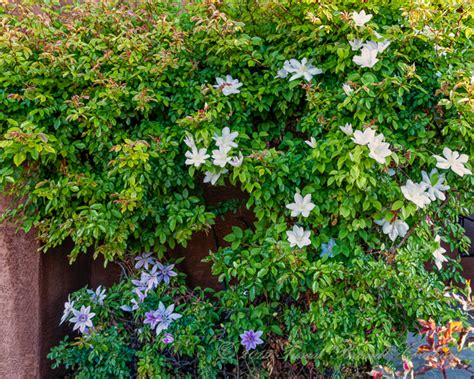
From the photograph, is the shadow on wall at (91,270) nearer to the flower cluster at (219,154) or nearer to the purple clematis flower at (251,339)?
the flower cluster at (219,154)

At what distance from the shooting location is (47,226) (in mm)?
2742

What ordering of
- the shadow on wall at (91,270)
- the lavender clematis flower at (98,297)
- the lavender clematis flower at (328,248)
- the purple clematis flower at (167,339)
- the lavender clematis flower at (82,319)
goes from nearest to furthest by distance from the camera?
the lavender clematis flower at (328,248) < the purple clematis flower at (167,339) < the lavender clematis flower at (82,319) < the lavender clematis flower at (98,297) < the shadow on wall at (91,270)

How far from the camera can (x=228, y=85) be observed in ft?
8.66

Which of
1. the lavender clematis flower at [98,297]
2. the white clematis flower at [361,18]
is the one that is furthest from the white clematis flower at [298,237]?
the lavender clematis flower at [98,297]

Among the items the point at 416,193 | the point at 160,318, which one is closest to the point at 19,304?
the point at 160,318

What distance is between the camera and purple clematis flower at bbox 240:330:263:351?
2.54m

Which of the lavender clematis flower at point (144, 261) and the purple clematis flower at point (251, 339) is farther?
the lavender clematis flower at point (144, 261)

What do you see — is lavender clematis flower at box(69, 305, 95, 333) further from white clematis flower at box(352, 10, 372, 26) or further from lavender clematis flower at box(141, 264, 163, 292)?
white clematis flower at box(352, 10, 372, 26)

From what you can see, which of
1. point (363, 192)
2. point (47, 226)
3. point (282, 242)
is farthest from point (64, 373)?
point (363, 192)

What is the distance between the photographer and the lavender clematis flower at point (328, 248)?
2.51 metres

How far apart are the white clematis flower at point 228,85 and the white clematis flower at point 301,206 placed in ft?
2.18

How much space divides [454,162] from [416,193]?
24 cm

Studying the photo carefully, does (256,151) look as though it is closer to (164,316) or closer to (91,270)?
(164,316)

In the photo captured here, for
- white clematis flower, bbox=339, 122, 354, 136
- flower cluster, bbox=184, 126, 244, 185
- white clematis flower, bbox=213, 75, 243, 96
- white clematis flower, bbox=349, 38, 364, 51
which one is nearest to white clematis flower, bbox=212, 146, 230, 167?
flower cluster, bbox=184, 126, 244, 185
